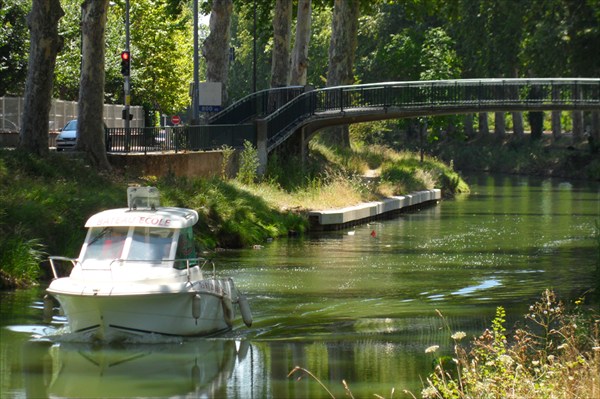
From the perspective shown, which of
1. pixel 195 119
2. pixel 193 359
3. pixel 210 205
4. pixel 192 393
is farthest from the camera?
pixel 195 119

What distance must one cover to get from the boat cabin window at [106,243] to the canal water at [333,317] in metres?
1.48

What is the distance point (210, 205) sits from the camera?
117 ft

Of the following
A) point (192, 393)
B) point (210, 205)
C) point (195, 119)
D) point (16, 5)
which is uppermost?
point (16, 5)

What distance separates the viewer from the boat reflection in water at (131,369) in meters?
17.5

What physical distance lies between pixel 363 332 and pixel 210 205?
46.0 ft

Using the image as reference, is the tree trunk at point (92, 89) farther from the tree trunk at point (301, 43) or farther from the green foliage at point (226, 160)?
the tree trunk at point (301, 43)

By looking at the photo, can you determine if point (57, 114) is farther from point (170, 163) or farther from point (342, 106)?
point (170, 163)

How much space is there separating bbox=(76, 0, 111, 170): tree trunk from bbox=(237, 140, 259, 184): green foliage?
6650mm

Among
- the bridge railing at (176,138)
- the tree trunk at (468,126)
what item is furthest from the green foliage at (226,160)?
the tree trunk at (468,126)

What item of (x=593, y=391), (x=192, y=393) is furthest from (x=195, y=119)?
(x=593, y=391)

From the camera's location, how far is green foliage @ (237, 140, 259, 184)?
4341 cm

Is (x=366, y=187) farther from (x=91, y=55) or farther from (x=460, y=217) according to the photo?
(x=91, y=55)

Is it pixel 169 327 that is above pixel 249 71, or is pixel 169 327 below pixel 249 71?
below

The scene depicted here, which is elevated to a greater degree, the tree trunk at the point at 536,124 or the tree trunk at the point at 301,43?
the tree trunk at the point at 301,43
